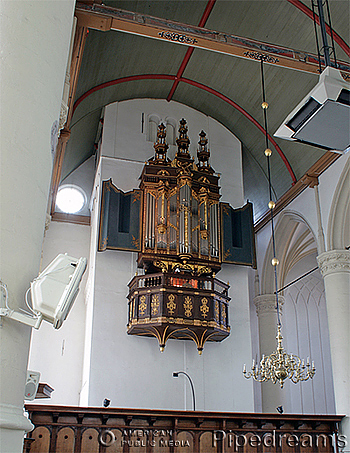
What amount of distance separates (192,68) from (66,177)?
558 cm

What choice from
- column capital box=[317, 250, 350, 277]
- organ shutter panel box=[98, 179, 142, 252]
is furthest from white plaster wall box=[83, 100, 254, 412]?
column capital box=[317, 250, 350, 277]

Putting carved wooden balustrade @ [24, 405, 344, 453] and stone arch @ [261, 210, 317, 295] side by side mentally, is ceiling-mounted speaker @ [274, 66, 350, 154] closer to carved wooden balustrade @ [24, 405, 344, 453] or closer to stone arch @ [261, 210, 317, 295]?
carved wooden balustrade @ [24, 405, 344, 453]

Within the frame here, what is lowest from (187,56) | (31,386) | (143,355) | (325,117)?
(31,386)

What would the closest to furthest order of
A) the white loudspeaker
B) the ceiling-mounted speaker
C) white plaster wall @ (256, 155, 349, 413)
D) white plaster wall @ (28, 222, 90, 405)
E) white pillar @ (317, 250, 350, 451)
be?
the white loudspeaker
the ceiling-mounted speaker
white pillar @ (317, 250, 350, 451)
white plaster wall @ (28, 222, 90, 405)
white plaster wall @ (256, 155, 349, 413)

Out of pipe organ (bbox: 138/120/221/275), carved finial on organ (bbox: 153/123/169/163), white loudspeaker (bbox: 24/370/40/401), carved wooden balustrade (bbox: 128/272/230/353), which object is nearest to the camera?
white loudspeaker (bbox: 24/370/40/401)

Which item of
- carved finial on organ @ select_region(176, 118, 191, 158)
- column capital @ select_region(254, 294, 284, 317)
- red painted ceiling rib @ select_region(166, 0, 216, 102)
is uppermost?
red painted ceiling rib @ select_region(166, 0, 216, 102)

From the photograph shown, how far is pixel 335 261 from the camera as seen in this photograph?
1203 cm

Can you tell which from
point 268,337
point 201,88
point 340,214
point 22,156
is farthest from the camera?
point 268,337

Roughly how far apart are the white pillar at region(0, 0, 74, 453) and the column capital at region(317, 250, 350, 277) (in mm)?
10083

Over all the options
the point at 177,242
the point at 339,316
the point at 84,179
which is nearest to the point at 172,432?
the point at 177,242

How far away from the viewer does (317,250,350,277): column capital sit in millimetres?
11938

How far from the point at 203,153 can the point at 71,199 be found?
525 centimetres

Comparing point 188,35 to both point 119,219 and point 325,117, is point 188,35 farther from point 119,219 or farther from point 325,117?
point 325,117

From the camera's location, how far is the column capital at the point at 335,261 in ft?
39.2
